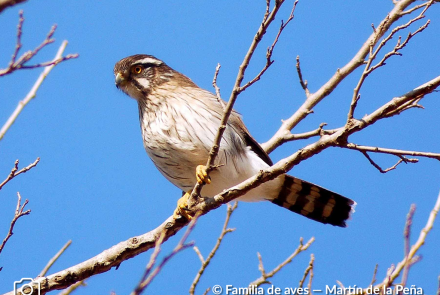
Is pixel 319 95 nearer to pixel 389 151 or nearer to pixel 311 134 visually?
pixel 311 134

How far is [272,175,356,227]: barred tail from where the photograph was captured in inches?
212

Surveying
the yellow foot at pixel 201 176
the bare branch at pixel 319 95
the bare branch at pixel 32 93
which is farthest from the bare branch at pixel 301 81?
the bare branch at pixel 32 93

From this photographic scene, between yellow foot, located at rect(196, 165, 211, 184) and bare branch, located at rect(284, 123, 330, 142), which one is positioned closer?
bare branch, located at rect(284, 123, 330, 142)

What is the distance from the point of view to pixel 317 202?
17.8ft

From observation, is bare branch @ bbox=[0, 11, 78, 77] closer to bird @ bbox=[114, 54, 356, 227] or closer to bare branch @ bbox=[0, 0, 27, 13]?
bare branch @ bbox=[0, 0, 27, 13]

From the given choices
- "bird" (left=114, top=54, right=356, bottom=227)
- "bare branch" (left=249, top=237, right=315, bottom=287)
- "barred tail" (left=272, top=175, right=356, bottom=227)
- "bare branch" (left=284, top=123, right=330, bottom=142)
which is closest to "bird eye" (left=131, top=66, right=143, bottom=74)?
"bird" (left=114, top=54, right=356, bottom=227)

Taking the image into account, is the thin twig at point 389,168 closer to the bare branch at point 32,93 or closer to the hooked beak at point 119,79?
the bare branch at point 32,93

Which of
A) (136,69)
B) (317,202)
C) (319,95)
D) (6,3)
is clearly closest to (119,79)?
(136,69)

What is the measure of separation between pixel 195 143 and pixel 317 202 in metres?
1.49

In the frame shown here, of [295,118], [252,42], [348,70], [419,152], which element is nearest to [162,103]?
[295,118]

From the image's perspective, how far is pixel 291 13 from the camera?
3.63 metres

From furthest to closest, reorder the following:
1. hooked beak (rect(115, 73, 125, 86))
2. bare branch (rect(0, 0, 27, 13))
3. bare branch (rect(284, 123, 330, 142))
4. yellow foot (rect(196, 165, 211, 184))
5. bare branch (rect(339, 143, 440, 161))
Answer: hooked beak (rect(115, 73, 125, 86)) → yellow foot (rect(196, 165, 211, 184)) → bare branch (rect(284, 123, 330, 142)) → bare branch (rect(339, 143, 440, 161)) → bare branch (rect(0, 0, 27, 13))

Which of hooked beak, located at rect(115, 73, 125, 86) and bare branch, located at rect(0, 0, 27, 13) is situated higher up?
hooked beak, located at rect(115, 73, 125, 86)

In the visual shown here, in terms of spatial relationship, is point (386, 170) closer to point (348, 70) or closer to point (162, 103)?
point (348, 70)
